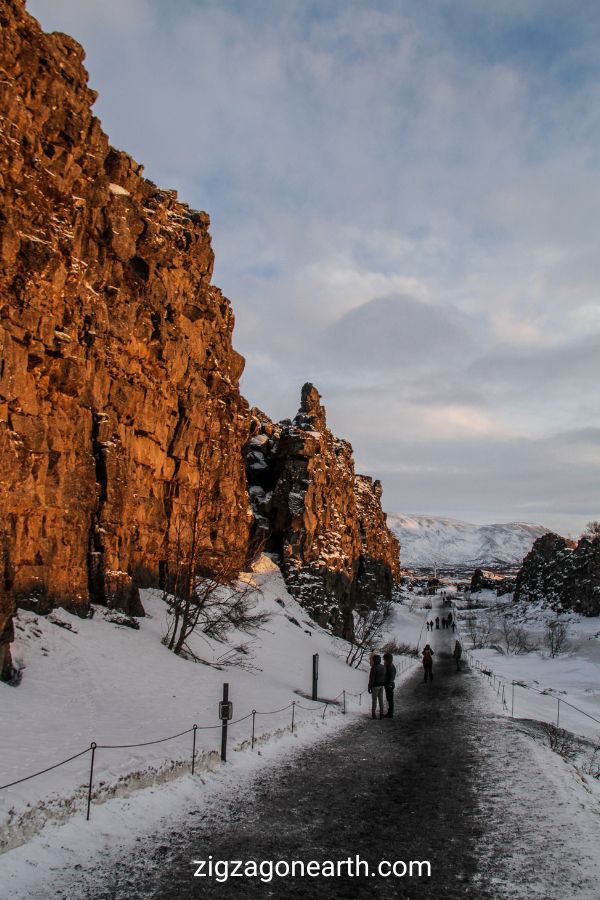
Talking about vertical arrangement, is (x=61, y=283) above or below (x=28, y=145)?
below

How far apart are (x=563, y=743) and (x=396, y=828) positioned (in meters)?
10.8

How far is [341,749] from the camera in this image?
14.4 metres

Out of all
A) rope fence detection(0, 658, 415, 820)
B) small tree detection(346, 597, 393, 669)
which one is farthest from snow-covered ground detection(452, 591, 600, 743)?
small tree detection(346, 597, 393, 669)

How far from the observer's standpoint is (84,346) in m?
24.7

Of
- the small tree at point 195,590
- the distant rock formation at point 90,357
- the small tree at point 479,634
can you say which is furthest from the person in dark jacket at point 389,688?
the small tree at point 479,634

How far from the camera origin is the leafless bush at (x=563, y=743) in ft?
50.4

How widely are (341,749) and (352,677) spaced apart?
19.0 metres

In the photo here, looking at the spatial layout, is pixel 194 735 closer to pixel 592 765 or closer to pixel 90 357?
pixel 592 765

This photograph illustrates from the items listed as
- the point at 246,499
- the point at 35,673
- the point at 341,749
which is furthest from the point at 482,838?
the point at 246,499

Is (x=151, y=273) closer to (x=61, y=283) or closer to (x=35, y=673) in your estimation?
(x=61, y=283)

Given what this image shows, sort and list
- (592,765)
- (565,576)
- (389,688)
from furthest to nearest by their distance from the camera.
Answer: (565,576) < (389,688) < (592,765)

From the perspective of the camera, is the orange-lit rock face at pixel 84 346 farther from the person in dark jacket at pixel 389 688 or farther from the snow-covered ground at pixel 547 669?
the snow-covered ground at pixel 547 669

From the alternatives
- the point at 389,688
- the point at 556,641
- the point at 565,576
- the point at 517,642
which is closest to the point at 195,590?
the point at 389,688

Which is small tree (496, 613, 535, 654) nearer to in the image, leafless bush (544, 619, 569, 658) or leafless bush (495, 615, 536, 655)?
leafless bush (495, 615, 536, 655)
